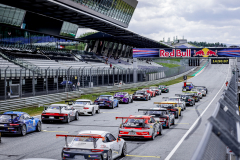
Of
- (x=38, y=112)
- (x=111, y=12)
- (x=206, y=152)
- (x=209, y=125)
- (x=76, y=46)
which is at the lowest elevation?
(x=38, y=112)

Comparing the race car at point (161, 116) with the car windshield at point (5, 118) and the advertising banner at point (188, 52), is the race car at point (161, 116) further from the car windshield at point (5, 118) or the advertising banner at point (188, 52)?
the advertising banner at point (188, 52)

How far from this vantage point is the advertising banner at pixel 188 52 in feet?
211

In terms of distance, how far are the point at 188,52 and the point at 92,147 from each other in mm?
57676

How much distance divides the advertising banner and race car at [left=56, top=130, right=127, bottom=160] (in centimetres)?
5552

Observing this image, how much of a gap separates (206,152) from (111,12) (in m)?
70.6

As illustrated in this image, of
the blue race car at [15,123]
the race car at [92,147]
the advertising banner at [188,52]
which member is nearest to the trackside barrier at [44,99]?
the blue race car at [15,123]

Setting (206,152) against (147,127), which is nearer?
(206,152)

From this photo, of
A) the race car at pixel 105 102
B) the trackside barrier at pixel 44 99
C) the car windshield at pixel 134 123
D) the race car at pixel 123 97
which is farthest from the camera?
the race car at pixel 123 97

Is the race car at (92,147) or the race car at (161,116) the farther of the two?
the race car at (161,116)

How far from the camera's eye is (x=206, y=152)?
3.97 m

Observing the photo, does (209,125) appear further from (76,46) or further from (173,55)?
(76,46)

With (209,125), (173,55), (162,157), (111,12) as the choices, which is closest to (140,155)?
(162,157)

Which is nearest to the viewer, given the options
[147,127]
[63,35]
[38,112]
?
[147,127]

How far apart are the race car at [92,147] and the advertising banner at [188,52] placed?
182 feet
